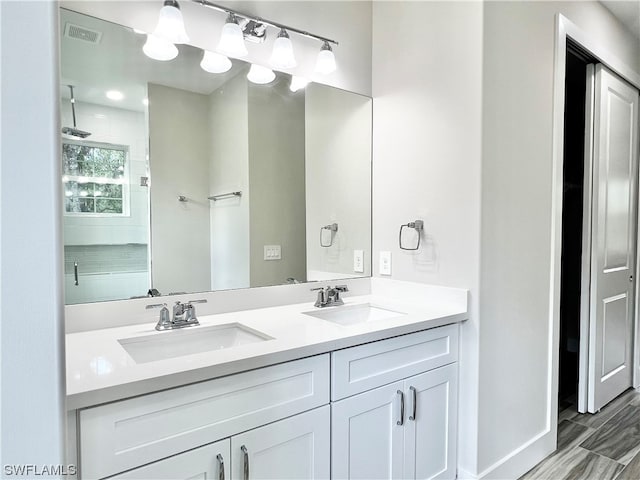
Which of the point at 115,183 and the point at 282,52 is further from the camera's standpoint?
the point at 282,52

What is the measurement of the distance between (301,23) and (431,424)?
194 cm

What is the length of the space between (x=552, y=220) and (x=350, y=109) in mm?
1220

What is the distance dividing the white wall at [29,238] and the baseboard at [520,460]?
69.4 inches

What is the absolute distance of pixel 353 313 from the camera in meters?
1.89

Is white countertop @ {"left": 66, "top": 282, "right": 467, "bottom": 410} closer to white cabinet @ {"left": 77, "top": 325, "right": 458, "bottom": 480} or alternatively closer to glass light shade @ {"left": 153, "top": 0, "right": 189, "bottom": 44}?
white cabinet @ {"left": 77, "top": 325, "right": 458, "bottom": 480}

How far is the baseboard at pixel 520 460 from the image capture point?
5.61ft

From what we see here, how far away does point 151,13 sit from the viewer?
1.48 m

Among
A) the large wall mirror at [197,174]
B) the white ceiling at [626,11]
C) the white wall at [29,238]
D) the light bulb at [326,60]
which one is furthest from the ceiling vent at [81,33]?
the white ceiling at [626,11]

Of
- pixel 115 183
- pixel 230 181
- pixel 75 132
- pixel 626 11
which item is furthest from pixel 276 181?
pixel 626 11

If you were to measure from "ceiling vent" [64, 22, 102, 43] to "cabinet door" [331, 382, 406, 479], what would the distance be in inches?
61.3

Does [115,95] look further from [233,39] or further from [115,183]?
[233,39]

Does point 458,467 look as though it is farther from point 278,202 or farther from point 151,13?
point 151,13

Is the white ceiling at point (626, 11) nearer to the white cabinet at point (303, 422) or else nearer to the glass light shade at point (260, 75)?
the glass light shade at point (260, 75)

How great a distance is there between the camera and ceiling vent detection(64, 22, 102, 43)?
4.40 feet
